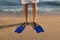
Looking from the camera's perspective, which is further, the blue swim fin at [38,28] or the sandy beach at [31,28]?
the blue swim fin at [38,28]

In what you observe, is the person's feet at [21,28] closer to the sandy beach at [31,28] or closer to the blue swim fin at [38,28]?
the sandy beach at [31,28]

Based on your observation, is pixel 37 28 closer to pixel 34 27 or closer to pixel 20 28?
pixel 34 27

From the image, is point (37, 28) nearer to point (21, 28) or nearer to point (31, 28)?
point (31, 28)

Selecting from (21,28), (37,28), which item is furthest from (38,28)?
(21,28)

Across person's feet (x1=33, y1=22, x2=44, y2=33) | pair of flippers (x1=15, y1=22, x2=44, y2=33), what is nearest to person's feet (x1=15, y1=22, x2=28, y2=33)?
pair of flippers (x1=15, y1=22, x2=44, y2=33)

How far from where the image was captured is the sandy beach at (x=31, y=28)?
190 cm

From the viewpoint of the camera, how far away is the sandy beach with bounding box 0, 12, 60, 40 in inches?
74.9

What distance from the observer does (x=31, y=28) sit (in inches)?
84.0

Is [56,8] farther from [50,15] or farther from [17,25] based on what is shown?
[17,25]

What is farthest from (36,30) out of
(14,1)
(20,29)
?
(14,1)

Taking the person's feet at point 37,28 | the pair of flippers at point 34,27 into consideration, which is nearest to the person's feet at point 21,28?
the pair of flippers at point 34,27

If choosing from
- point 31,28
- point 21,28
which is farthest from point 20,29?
point 31,28

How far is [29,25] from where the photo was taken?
2.21 meters

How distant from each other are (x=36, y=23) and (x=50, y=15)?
0.43 metres
